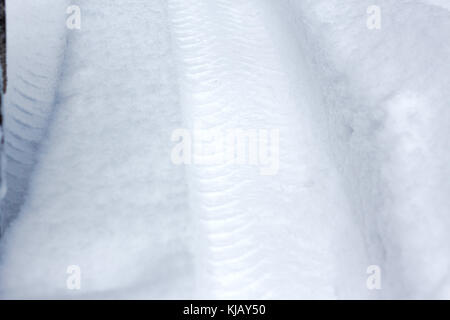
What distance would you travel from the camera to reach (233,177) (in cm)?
307

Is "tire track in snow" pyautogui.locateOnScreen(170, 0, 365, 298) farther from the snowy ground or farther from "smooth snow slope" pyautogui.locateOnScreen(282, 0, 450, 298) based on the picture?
"smooth snow slope" pyautogui.locateOnScreen(282, 0, 450, 298)

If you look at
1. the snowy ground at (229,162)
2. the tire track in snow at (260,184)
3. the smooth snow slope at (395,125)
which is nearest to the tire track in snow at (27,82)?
the snowy ground at (229,162)

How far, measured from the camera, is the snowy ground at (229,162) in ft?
8.11

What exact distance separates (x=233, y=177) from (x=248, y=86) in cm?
101

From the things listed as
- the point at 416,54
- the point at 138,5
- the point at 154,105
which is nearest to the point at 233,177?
the point at 154,105

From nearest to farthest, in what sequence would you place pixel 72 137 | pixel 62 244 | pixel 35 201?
pixel 62 244 → pixel 35 201 → pixel 72 137

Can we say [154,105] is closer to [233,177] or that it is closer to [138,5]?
[233,177]

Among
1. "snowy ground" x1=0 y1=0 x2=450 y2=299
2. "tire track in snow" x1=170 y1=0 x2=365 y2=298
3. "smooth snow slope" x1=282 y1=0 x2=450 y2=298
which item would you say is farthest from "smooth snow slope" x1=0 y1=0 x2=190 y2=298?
"smooth snow slope" x1=282 y1=0 x2=450 y2=298

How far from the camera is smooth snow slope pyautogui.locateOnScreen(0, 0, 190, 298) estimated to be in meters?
2.41

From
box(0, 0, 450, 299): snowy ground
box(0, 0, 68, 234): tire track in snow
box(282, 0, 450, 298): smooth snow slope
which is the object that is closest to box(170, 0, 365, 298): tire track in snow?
box(0, 0, 450, 299): snowy ground

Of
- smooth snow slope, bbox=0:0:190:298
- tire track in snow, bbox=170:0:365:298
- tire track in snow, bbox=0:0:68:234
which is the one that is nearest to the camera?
smooth snow slope, bbox=0:0:190:298

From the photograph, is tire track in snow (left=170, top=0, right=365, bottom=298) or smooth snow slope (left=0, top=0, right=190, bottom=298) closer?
smooth snow slope (left=0, top=0, right=190, bottom=298)

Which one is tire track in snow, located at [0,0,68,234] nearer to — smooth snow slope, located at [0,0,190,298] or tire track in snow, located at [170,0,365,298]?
smooth snow slope, located at [0,0,190,298]

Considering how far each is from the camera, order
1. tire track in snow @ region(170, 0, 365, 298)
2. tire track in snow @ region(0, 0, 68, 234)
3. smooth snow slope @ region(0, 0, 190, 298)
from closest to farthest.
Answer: smooth snow slope @ region(0, 0, 190, 298) < tire track in snow @ region(170, 0, 365, 298) < tire track in snow @ region(0, 0, 68, 234)
